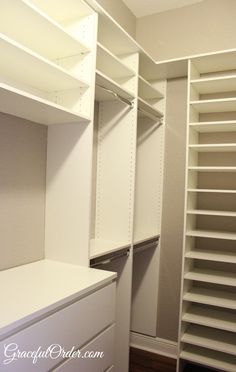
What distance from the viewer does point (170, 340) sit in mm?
2537

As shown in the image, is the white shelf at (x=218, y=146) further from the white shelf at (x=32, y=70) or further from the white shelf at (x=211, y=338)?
the white shelf at (x=211, y=338)

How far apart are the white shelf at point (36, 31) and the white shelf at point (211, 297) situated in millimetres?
1759

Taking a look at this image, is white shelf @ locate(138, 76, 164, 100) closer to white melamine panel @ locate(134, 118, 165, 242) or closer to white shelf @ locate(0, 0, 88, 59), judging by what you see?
white melamine panel @ locate(134, 118, 165, 242)

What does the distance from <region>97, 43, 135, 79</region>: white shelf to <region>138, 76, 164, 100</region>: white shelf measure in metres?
0.26

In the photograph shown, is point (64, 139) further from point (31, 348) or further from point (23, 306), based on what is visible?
point (31, 348)

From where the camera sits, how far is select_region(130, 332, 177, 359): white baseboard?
98.7 inches

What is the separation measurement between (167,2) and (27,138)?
1.75 meters

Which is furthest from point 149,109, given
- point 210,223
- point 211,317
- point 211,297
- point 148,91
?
point 211,317

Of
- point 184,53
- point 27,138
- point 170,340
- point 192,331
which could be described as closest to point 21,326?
point 27,138

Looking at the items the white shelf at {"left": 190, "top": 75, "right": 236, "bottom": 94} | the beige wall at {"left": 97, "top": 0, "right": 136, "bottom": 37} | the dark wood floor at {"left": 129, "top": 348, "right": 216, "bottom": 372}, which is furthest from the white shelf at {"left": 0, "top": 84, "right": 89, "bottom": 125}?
the dark wood floor at {"left": 129, "top": 348, "right": 216, "bottom": 372}

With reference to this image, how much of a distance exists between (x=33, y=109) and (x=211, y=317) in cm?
185

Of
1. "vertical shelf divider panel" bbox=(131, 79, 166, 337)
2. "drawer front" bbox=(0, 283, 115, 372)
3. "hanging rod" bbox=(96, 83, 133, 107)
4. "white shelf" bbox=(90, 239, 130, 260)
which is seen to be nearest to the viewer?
"drawer front" bbox=(0, 283, 115, 372)

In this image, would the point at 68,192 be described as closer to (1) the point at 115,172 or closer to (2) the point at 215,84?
(1) the point at 115,172

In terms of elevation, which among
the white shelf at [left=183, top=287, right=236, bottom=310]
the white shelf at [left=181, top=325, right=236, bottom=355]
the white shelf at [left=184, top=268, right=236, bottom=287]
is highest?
the white shelf at [left=184, top=268, right=236, bottom=287]
